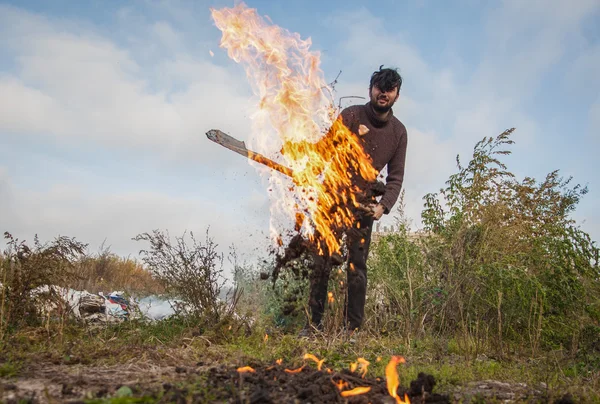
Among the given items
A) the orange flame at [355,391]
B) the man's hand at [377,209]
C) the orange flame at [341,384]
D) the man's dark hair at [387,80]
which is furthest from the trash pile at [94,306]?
the man's dark hair at [387,80]

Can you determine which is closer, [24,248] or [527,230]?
[24,248]

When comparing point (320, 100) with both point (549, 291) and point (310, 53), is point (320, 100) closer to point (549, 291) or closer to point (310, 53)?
point (310, 53)

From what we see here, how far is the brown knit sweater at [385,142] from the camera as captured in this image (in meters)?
6.29

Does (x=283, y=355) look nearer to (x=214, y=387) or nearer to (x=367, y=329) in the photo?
(x=214, y=387)

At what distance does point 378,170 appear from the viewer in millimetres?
6379

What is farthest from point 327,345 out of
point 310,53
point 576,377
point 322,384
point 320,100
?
point 310,53

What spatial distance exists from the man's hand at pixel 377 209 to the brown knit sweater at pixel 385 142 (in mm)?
63

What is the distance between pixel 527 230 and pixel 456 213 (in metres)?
1.59

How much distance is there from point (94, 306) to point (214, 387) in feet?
14.8

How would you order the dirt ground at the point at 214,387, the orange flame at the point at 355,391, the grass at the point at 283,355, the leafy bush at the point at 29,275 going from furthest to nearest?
1. the leafy bush at the point at 29,275
2. the grass at the point at 283,355
3. the orange flame at the point at 355,391
4. the dirt ground at the point at 214,387

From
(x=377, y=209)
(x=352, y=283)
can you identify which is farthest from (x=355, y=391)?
(x=377, y=209)

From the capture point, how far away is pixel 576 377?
4.80 m

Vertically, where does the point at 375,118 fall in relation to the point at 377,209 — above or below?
above

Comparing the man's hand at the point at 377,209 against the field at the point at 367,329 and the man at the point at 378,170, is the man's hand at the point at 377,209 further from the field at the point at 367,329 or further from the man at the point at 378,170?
the field at the point at 367,329
